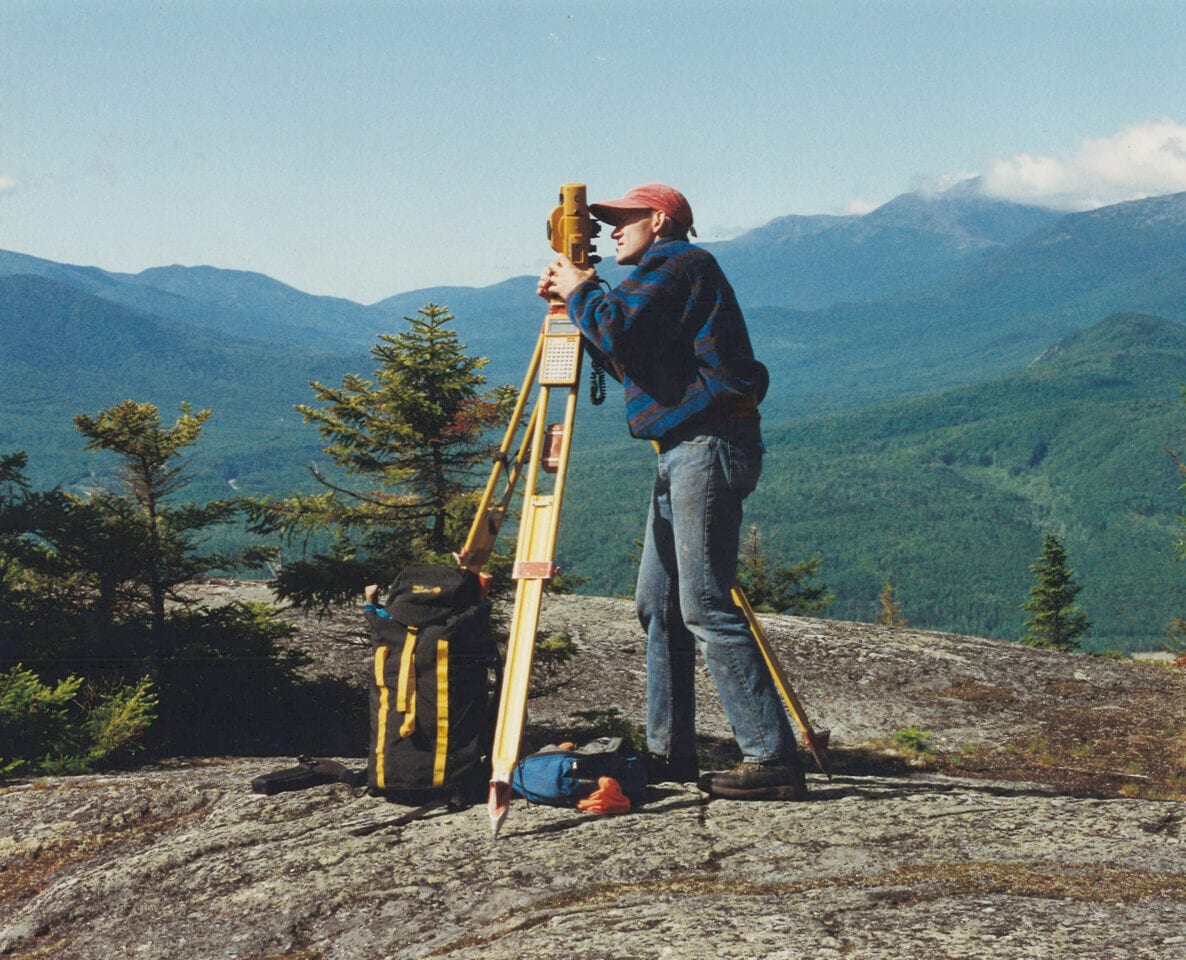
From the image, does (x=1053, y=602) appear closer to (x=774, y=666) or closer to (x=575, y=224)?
(x=774, y=666)

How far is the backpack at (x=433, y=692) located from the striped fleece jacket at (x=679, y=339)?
4.10 ft

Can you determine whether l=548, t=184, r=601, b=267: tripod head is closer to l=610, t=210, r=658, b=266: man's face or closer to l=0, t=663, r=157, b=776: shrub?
l=610, t=210, r=658, b=266: man's face

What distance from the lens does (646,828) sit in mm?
4715

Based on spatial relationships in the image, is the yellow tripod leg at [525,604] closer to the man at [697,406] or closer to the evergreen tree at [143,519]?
the man at [697,406]

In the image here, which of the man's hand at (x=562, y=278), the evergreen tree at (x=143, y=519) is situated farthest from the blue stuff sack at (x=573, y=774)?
the evergreen tree at (x=143, y=519)

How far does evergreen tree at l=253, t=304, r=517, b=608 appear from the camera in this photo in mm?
10766

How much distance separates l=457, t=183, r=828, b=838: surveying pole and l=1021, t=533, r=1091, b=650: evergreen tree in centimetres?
3346

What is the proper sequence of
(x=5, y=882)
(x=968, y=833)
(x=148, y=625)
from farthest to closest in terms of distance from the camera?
(x=148, y=625)
(x=5, y=882)
(x=968, y=833)

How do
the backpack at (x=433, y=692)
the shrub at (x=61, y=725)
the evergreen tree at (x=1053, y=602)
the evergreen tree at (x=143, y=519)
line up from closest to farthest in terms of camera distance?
the backpack at (x=433, y=692)
the shrub at (x=61, y=725)
the evergreen tree at (x=143, y=519)
the evergreen tree at (x=1053, y=602)

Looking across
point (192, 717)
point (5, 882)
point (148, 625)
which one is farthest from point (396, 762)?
point (148, 625)

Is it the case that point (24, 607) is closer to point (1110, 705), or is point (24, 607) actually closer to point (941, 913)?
point (941, 913)

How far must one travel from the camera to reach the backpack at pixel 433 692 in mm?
5078

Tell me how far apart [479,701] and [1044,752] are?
20.7 feet

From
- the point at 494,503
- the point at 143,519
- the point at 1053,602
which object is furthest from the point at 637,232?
the point at 1053,602
